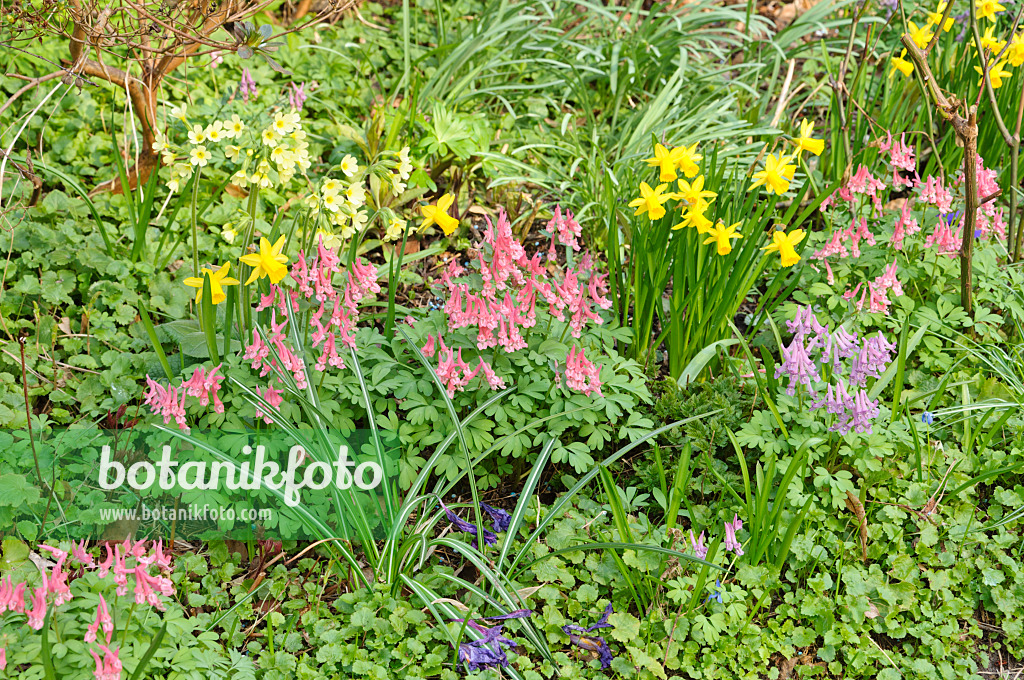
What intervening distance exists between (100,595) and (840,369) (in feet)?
6.44

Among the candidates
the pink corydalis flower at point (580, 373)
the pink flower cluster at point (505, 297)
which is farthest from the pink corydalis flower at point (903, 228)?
the pink corydalis flower at point (580, 373)

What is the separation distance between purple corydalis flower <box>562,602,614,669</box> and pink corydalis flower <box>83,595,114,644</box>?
1.06 meters

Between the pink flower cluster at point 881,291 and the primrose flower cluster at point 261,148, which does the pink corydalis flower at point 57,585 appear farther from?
the pink flower cluster at point 881,291

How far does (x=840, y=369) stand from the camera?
2312mm

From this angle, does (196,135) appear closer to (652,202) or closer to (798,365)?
(652,202)

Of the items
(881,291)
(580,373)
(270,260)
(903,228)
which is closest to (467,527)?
(580,373)

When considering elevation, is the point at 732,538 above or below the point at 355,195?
below

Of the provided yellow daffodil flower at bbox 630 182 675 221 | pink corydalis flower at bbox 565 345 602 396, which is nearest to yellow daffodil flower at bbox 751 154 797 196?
yellow daffodil flower at bbox 630 182 675 221

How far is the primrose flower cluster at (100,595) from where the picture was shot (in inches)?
61.8

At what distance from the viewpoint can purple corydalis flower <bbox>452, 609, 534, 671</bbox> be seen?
1901mm

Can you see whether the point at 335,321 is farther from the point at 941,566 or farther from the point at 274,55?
the point at 274,55

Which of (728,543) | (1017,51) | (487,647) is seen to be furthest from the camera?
(1017,51)

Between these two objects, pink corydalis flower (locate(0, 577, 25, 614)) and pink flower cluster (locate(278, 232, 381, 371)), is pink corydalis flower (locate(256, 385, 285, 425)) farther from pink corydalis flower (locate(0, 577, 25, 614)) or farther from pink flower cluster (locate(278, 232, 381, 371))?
pink corydalis flower (locate(0, 577, 25, 614))

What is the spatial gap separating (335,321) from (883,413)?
169cm
